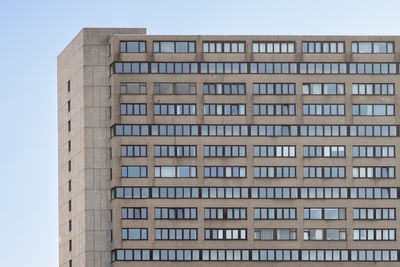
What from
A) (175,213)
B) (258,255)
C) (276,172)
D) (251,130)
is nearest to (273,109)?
(251,130)

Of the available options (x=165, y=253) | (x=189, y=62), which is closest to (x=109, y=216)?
(x=165, y=253)

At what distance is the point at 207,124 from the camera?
187250mm

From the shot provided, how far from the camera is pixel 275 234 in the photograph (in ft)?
614

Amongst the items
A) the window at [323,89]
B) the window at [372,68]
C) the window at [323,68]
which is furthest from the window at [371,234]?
the window at [323,68]

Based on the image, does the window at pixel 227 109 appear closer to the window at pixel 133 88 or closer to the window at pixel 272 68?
the window at pixel 272 68

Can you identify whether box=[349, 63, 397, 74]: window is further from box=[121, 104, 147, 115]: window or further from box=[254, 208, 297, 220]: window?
box=[121, 104, 147, 115]: window

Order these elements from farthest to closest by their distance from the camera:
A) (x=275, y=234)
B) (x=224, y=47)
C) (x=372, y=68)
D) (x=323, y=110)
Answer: (x=372, y=68) → (x=323, y=110) → (x=224, y=47) → (x=275, y=234)

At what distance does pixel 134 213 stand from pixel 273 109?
23351 mm

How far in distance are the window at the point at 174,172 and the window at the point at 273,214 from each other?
9.85 m

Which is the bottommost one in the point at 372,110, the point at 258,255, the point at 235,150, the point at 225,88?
the point at 258,255

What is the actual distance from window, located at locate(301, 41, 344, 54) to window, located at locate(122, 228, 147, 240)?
3275cm

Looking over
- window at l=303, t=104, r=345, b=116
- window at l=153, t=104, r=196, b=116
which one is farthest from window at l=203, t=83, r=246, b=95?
window at l=303, t=104, r=345, b=116

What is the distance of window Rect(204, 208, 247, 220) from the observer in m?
186

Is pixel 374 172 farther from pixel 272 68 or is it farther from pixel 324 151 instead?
pixel 272 68
